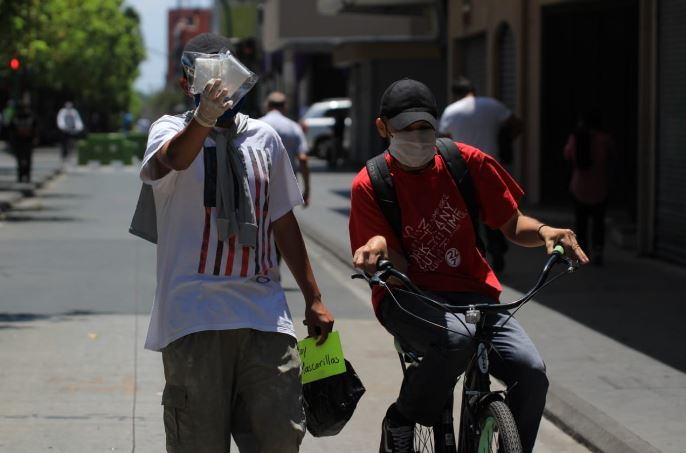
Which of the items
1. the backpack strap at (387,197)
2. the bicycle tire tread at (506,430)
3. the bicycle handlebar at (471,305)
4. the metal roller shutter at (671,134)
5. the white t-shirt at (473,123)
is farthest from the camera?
the metal roller shutter at (671,134)

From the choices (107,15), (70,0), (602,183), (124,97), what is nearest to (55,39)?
(70,0)

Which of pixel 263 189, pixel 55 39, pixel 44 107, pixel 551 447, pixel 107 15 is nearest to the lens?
pixel 263 189

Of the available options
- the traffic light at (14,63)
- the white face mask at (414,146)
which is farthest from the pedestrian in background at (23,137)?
the white face mask at (414,146)

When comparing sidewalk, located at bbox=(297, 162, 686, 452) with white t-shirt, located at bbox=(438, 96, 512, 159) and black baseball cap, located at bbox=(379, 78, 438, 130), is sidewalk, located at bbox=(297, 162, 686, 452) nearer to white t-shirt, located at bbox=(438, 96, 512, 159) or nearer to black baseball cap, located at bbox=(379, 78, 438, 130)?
white t-shirt, located at bbox=(438, 96, 512, 159)

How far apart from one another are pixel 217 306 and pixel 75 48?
57.9 metres

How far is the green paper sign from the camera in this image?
4.79m

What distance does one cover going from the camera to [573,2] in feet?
70.2

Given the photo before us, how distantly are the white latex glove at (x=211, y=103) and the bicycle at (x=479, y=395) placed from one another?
0.78 meters

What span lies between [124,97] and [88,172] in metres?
81.2

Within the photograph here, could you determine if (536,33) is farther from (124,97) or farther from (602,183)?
(124,97)

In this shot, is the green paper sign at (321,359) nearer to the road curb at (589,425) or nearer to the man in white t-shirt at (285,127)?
the road curb at (589,425)

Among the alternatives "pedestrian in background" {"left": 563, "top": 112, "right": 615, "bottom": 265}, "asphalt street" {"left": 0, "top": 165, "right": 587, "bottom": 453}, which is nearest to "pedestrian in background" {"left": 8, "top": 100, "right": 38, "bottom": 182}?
"asphalt street" {"left": 0, "top": 165, "right": 587, "bottom": 453}

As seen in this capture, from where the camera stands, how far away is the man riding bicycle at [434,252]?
16.0 feet

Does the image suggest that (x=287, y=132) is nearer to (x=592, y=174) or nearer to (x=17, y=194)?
(x=592, y=174)
